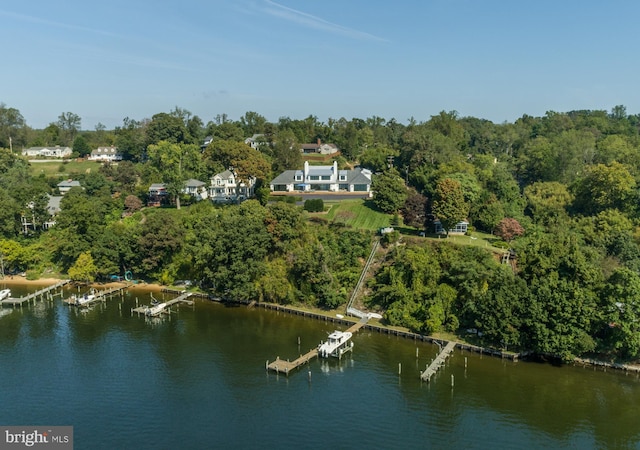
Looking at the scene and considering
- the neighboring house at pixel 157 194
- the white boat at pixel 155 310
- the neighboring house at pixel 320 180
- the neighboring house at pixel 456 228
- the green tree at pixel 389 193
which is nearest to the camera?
the white boat at pixel 155 310

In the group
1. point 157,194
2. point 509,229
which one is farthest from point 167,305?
point 509,229

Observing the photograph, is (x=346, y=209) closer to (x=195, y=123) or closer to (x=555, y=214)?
(x=555, y=214)

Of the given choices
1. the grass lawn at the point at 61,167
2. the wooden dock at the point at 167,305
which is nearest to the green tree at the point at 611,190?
the wooden dock at the point at 167,305

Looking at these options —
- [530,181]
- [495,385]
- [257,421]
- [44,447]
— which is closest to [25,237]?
[44,447]

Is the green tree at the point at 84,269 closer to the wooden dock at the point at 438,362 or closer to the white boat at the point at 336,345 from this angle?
the white boat at the point at 336,345

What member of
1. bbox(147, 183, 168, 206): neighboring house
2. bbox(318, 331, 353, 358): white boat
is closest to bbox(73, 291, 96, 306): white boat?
bbox(147, 183, 168, 206): neighboring house

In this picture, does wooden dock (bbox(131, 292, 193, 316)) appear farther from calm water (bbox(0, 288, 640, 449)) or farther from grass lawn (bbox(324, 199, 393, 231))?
grass lawn (bbox(324, 199, 393, 231))
